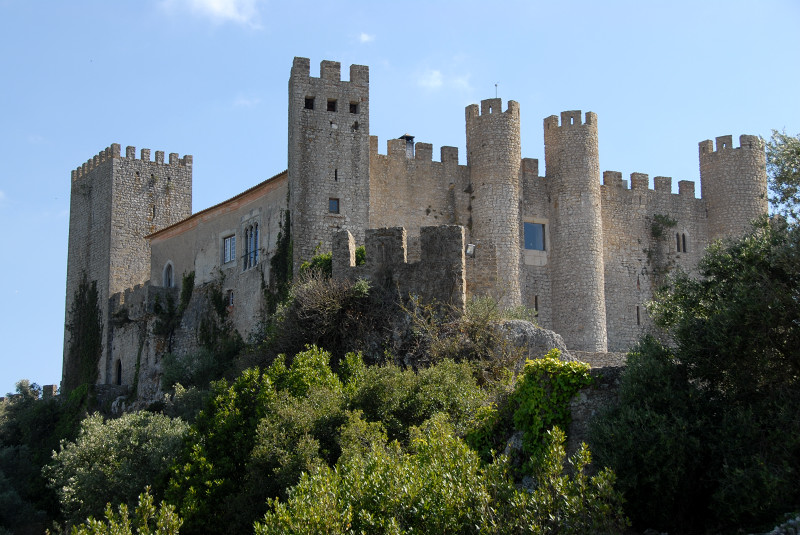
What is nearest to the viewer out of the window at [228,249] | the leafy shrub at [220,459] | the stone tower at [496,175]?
the leafy shrub at [220,459]

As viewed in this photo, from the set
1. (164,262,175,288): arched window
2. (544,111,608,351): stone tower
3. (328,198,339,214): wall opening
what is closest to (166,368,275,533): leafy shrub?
(328,198,339,214): wall opening

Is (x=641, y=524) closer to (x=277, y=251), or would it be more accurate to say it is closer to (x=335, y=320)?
(x=335, y=320)

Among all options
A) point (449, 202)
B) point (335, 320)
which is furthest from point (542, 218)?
point (335, 320)

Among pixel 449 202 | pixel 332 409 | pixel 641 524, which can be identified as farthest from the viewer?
pixel 449 202

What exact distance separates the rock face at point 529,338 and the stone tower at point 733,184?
15.9 meters

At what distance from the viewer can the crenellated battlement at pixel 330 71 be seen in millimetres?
33062

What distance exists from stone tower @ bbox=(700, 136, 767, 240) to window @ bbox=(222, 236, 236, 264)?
713 inches

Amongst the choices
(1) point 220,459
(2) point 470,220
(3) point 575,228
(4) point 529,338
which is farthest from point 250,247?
(1) point 220,459

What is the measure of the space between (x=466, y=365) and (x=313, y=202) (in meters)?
10.4

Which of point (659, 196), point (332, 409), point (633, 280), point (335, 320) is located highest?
point (659, 196)

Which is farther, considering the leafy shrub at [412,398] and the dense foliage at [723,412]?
the leafy shrub at [412,398]

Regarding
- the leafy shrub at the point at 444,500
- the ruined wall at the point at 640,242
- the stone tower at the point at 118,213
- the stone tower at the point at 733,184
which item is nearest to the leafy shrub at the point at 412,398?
the leafy shrub at the point at 444,500

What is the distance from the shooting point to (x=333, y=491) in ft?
55.8

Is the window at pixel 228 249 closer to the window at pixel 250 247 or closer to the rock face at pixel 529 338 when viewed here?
the window at pixel 250 247
